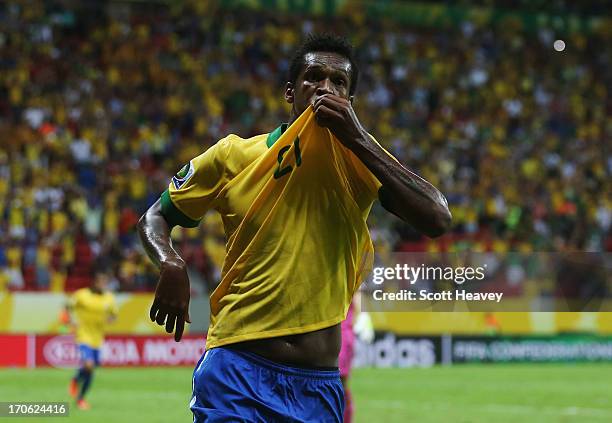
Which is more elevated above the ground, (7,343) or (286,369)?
(286,369)

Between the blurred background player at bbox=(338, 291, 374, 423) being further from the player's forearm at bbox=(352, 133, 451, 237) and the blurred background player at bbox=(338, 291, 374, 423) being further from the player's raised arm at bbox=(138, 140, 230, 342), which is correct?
the player's forearm at bbox=(352, 133, 451, 237)

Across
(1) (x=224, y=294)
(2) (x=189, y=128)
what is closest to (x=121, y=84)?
(2) (x=189, y=128)

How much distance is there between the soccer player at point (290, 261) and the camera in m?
4.13

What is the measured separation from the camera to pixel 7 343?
22.6 metres

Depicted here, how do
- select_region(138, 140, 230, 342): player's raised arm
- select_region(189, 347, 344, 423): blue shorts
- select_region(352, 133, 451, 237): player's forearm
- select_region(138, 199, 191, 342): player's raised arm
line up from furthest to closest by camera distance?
select_region(138, 140, 230, 342): player's raised arm
select_region(189, 347, 344, 423): blue shorts
select_region(138, 199, 191, 342): player's raised arm
select_region(352, 133, 451, 237): player's forearm

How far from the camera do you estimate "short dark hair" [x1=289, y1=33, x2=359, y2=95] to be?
167 inches

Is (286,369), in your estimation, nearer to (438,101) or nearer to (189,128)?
(189,128)

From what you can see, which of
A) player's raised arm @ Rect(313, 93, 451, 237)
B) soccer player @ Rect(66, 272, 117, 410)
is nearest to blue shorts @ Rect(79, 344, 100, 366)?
soccer player @ Rect(66, 272, 117, 410)

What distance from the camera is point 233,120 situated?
29125 mm

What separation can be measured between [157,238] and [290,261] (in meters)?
0.50

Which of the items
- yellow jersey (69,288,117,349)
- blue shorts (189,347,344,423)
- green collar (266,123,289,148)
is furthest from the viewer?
yellow jersey (69,288,117,349)

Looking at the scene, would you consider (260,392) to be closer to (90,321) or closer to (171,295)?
(171,295)

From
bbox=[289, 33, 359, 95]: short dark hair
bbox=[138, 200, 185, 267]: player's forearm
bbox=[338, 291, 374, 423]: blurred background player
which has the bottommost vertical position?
bbox=[338, 291, 374, 423]: blurred background player

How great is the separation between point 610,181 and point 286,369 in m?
27.2
